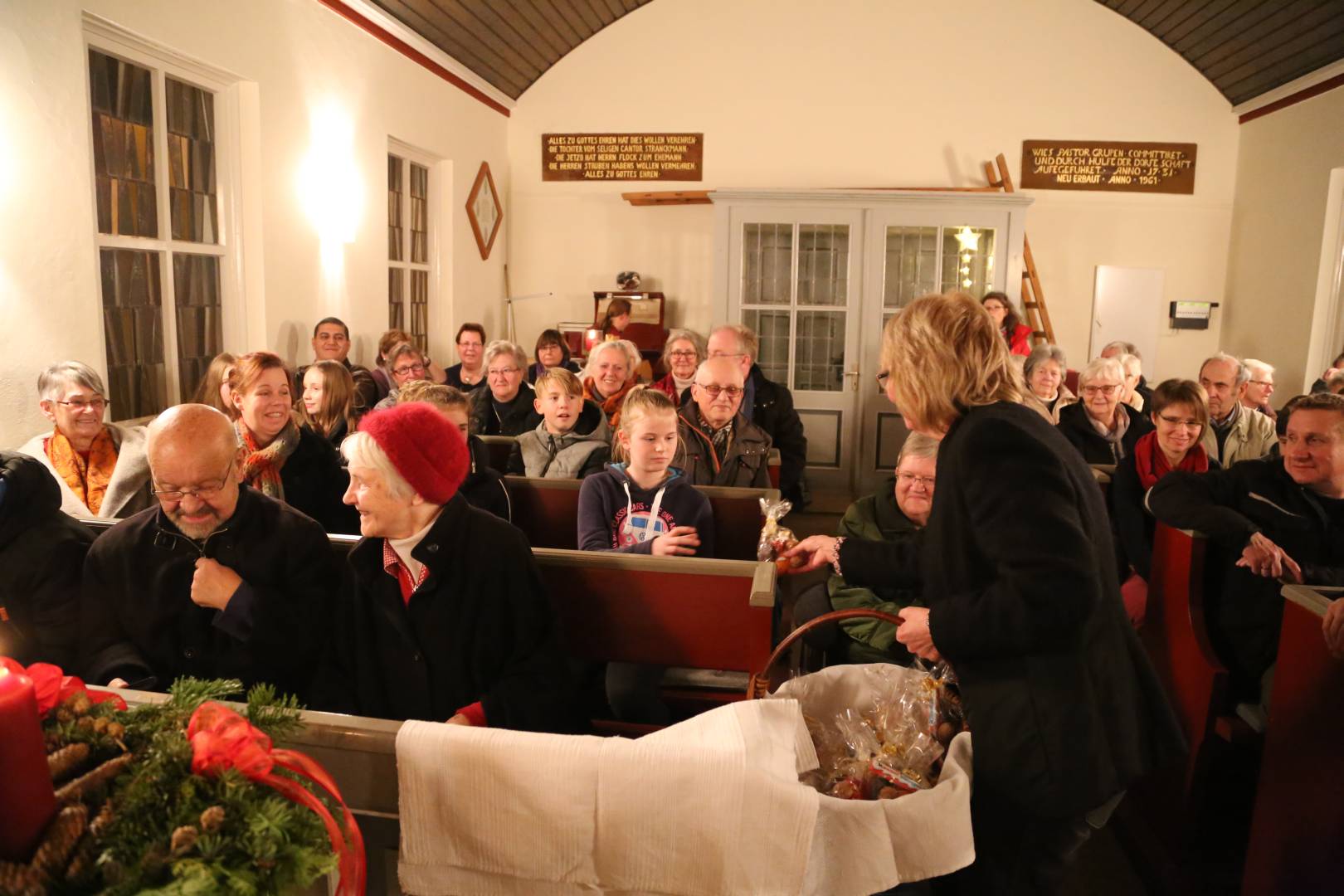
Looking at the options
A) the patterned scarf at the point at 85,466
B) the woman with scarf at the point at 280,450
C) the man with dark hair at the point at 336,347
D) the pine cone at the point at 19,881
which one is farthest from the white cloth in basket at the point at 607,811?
the man with dark hair at the point at 336,347

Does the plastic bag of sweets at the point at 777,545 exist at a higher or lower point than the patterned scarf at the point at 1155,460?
lower

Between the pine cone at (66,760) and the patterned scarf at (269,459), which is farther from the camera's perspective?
the patterned scarf at (269,459)

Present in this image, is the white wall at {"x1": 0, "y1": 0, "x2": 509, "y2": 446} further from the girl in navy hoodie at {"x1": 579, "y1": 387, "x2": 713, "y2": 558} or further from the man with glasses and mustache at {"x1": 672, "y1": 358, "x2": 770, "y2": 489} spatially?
the man with glasses and mustache at {"x1": 672, "y1": 358, "x2": 770, "y2": 489}

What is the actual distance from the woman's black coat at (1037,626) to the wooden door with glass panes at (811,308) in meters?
6.69

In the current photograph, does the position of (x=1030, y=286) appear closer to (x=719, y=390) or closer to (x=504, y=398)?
(x=504, y=398)

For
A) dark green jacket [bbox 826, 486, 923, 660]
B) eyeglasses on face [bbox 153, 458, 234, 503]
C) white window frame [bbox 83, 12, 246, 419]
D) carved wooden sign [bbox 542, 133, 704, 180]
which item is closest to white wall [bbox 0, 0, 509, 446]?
white window frame [bbox 83, 12, 246, 419]

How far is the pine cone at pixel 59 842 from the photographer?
2.70ft

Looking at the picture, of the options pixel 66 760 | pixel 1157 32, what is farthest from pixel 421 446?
pixel 1157 32

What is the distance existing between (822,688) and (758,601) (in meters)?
0.37

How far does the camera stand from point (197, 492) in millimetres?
2070

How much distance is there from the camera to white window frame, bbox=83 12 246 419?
14.0ft

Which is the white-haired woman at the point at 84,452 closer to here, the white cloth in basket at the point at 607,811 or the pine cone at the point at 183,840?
the white cloth in basket at the point at 607,811

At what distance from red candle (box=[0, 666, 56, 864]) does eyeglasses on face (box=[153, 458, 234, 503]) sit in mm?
1299

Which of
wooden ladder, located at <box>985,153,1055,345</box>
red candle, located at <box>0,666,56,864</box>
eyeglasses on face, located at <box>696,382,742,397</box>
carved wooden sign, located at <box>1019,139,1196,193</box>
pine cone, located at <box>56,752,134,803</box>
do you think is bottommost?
pine cone, located at <box>56,752,134,803</box>
